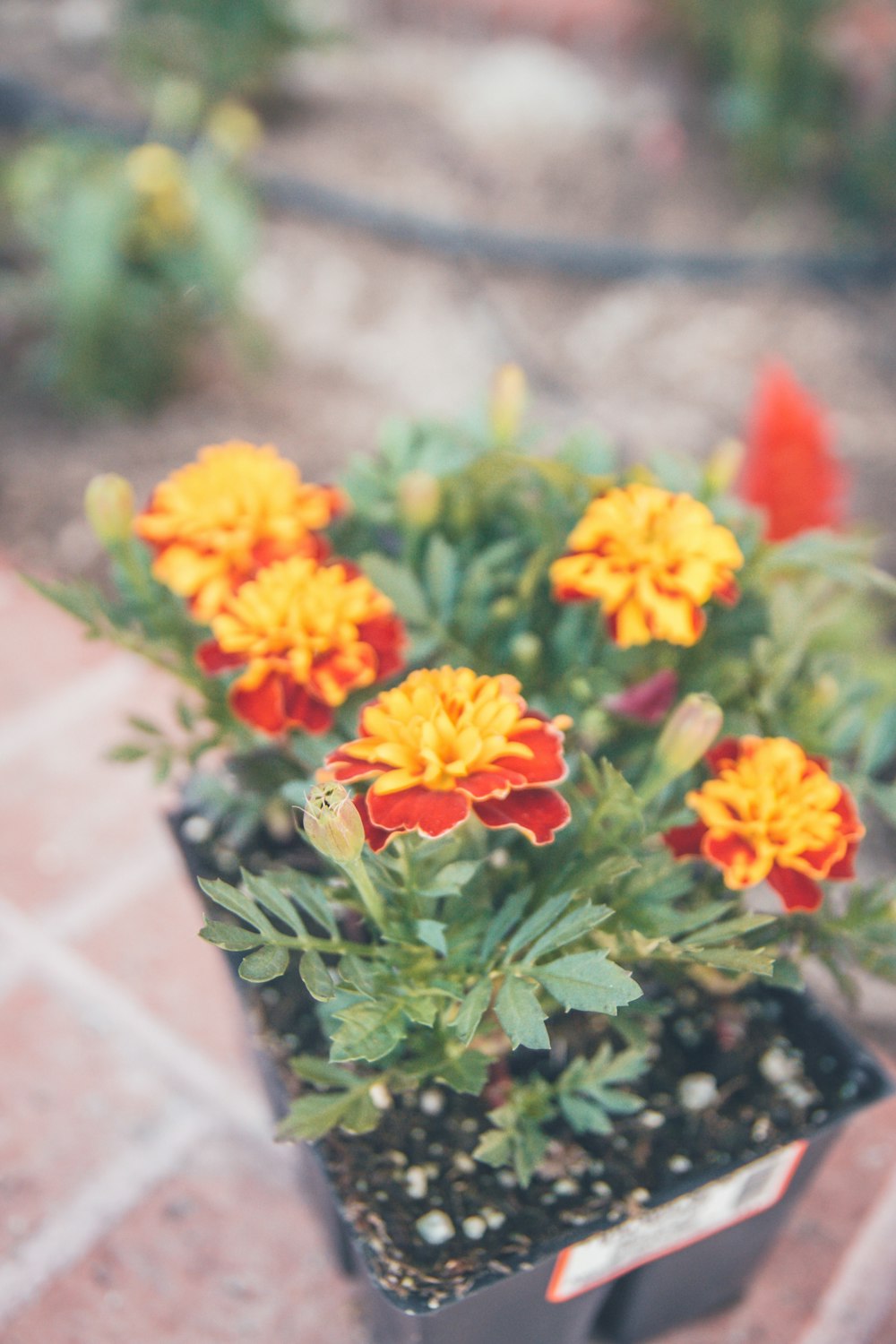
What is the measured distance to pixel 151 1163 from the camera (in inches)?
28.3

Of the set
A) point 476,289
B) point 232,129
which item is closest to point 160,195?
point 232,129

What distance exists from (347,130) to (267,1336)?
Result: 7.35 feet

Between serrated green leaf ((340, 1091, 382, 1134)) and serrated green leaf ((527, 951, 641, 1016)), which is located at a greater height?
serrated green leaf ((527, 951, 641, 1016))

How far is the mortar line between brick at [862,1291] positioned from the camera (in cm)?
65

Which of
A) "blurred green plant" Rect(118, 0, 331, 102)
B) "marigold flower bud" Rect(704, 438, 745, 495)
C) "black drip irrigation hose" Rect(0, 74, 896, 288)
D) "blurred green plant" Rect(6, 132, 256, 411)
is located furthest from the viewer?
"blurred green plant" Rect(118, 0, 331, 102)

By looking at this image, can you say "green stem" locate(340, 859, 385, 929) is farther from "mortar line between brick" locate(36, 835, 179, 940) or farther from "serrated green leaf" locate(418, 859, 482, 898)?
"mortar line between brick" locate(36, 835, 179, 940)

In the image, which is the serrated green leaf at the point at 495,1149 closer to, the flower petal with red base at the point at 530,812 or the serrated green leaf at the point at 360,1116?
the serrated green leaf at the point at 360,1116

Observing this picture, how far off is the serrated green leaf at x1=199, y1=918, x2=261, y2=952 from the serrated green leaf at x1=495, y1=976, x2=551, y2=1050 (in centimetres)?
10

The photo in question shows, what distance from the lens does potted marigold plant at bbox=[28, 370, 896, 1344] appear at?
44cm

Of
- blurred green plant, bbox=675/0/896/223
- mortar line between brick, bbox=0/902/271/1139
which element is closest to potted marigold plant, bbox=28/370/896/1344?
mortar line between brick, bbox=0/902/271/1139

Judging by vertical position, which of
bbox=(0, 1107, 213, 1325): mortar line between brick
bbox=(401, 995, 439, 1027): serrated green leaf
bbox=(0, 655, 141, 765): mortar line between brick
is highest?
bbox=(401, 995, 439, 1027): serrated green leaf

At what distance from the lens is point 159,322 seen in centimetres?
155

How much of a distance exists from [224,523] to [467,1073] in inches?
11.9

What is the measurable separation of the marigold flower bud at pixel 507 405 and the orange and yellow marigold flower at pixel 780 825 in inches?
10.3
